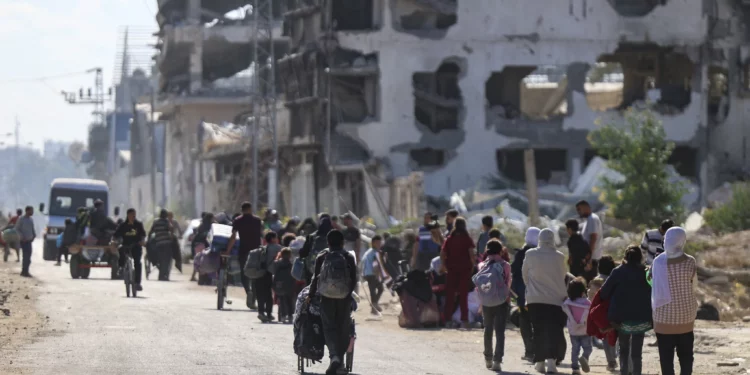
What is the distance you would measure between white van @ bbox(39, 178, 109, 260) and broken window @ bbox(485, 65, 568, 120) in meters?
17.3

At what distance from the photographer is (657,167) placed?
155 ft

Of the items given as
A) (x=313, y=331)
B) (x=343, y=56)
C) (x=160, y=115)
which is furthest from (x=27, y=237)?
(x=160, y=115)

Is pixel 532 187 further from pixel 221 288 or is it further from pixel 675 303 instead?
pixel 675 303

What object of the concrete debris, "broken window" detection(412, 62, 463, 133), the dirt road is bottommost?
the dirt road

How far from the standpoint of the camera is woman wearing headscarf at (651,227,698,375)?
12.3m

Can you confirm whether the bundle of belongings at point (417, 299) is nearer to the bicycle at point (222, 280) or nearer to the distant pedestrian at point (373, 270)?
the bicycle at point (222, 280)

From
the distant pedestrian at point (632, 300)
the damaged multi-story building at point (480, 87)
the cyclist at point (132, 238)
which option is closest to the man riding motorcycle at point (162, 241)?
the cyclist at point (132, 238)

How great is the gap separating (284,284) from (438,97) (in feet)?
121

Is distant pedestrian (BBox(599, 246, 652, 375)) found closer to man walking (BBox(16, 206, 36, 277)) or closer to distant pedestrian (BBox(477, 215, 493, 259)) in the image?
distant pedestrian (BBox(477, 215, 493, 259))

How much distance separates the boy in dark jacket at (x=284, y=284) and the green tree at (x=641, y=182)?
2490 centimetres

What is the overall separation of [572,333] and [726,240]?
2045cm

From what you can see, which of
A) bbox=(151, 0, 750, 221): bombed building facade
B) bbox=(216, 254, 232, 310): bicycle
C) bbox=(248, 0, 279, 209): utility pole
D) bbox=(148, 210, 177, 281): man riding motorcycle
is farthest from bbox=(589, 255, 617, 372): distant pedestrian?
bbox=(151, 0, 750, 221): bombed building facade

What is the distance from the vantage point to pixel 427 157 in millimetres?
59438

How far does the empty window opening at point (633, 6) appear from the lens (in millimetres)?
59406
